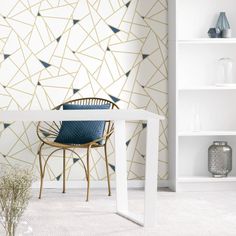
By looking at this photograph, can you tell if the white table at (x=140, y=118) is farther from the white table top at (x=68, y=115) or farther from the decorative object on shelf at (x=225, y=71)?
the decorative object on shelf at (x=225, y=71)

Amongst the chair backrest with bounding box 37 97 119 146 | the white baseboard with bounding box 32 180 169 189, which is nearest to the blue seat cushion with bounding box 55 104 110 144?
the chair backrest with bounding box 37 97 119 146

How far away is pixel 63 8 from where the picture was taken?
545 cm

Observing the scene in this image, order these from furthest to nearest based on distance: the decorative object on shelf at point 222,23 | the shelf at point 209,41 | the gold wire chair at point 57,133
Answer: the decorative object on shelf at point 222,23 → the shelf at point 209,41 → the gold wire chair at point 57,133

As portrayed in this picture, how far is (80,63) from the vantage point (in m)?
5.51

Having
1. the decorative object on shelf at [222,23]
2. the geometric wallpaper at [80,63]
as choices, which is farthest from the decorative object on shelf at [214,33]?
the geometric wallpaper at [80,63]

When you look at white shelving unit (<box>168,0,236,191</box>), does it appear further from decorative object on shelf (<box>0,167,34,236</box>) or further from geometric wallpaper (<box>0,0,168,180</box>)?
decorative object on shelf (<box>0,167,34,236</box>)

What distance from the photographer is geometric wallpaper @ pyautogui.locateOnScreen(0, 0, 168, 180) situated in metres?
5.44

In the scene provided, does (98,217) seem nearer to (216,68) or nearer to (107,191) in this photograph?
(107,191)

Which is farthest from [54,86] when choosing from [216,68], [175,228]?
[175,228]

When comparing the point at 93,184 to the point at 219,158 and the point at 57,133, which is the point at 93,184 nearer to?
the point at 57,133

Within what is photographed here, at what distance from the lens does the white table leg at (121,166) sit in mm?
4379

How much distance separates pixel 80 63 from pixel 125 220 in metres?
1.80

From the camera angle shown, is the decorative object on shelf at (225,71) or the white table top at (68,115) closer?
the white table top at (68,115)

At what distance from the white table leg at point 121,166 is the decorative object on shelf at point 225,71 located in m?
1.43
